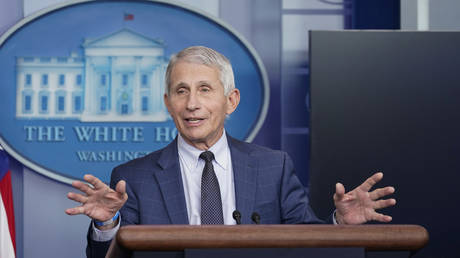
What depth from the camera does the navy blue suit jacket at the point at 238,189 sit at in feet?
5.79

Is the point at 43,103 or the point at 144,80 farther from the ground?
the point at 144,80

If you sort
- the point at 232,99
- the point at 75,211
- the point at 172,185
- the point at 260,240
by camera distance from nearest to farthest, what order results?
the point at 260,240 → the point at 75,211 → the point at 172,185 → the point at 232,99

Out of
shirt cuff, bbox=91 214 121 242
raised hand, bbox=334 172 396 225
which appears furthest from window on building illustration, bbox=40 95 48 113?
raised hand, bbox=334 172 396 225

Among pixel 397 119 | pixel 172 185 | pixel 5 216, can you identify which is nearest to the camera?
pixel 172 185

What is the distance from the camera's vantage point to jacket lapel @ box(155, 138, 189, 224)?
174cm

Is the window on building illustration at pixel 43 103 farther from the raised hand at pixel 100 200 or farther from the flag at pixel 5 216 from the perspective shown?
the raised hand at pixel 100 200

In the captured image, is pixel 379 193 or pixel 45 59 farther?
pixel 45 59

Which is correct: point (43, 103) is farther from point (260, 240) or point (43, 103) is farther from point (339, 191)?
point (260, 240)

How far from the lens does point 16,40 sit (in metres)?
3.08

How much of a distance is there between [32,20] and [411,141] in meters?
2.06

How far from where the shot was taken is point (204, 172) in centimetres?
183

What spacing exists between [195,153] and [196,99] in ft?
0.61

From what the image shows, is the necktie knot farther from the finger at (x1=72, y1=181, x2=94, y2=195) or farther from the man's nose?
the finger at (x1=72, y1=181, x2=94, y2=195)

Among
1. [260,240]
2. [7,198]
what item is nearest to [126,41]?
[7,198]
